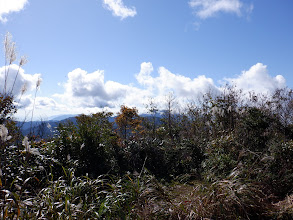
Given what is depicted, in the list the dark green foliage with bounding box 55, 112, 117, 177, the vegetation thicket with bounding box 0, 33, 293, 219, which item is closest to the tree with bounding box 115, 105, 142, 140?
the vegetation thicket with bounding box 0, 33, 293, 219

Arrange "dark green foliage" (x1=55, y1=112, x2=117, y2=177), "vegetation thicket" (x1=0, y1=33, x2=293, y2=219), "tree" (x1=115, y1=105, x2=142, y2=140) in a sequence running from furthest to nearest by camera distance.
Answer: "tree" (x1=115, y1=105, x2=142, y2=140) < "dark green foliage" (x1=55, y1=112, x2=117, y2=177) < "vegetation thicket" (x1=0, y1=33, x2=293, y2=219)

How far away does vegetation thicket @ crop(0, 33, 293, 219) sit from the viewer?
9.64 feet

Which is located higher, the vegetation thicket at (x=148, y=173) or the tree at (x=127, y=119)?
the tree at (x=127, y=119)

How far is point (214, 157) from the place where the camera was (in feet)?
19.3

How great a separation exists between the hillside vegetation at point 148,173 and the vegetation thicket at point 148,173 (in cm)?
1

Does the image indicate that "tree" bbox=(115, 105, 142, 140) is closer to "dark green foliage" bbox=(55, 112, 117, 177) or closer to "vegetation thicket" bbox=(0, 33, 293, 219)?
"vegetation thicket" bbox=(0, 33, 293, 219)

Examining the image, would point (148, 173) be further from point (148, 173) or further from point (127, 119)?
point (127, 119)

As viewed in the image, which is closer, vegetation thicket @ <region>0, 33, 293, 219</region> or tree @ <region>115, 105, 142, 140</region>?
vegetation thicket @ <region>0, 33, 293, 219</region>

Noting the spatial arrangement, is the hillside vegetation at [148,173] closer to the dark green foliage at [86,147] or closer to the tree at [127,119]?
the dark green foliage at [86,147]

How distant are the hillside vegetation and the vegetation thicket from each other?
0.01 meters

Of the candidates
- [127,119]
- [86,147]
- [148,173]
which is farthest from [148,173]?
[127,119]

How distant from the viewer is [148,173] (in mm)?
5816

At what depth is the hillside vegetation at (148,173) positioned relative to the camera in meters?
2.94

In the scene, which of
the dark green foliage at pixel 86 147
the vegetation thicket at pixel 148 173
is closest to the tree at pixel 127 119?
the vegetation thicket at pixel 148 173
